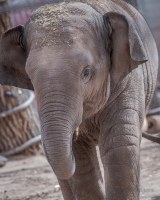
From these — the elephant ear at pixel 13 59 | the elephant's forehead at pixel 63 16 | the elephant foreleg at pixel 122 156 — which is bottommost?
the elephant foreleg at pixel 122 156

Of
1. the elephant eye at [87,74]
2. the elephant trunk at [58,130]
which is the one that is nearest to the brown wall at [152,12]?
the elephant eye at [87,74]

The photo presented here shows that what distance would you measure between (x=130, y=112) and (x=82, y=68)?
685mm

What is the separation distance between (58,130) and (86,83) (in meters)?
0.50

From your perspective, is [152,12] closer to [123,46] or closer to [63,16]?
[123,46]

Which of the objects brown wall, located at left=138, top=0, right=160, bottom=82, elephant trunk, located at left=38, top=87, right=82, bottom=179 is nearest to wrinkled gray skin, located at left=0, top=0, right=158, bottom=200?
elephant trunk, located at left=38, top=87, right=82, bottom=179

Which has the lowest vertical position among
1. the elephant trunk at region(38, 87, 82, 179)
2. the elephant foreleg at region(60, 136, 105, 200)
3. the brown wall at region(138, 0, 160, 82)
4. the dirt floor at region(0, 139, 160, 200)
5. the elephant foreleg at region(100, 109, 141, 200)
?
the dirt floor at region(0, 139, 160, 200)

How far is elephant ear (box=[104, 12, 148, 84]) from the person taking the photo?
15.0ft

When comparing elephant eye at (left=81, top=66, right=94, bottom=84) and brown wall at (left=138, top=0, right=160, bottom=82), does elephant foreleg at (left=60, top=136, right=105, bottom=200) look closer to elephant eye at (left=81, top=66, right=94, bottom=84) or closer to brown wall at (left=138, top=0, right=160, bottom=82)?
elephant eye at (left=81, top=66, right=94, bottom=84)

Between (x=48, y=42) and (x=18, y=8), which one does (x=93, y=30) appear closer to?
(x=48, y=42)

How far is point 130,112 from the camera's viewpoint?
15.7ft

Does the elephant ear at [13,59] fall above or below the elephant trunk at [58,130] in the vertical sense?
below

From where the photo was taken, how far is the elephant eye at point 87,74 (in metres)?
4.25

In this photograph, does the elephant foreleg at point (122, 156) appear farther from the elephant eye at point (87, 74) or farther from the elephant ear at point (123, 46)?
the elephant eye at point (87, 74)

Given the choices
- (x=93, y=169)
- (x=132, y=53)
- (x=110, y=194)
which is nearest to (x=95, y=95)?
(x=132, y=53)
